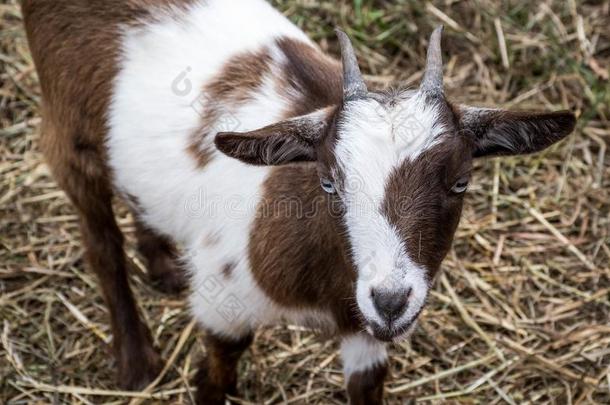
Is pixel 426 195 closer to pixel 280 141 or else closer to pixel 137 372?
pixel 280 141

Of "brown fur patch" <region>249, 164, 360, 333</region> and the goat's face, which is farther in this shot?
"brown fur patch" <region>249, 164, 360, 333</region>

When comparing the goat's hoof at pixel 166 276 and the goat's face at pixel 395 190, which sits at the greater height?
the goat's face at pixel 395 190

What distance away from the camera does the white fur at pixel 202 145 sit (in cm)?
410

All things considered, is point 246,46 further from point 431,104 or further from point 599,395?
point 599,395

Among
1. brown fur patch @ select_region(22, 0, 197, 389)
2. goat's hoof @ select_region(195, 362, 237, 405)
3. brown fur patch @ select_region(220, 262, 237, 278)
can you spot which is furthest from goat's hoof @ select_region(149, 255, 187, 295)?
brown fur patch @ select_region(220, 262, 237, 278)

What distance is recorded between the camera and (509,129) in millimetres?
3477

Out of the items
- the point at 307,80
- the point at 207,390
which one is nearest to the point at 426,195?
the point at 307,80

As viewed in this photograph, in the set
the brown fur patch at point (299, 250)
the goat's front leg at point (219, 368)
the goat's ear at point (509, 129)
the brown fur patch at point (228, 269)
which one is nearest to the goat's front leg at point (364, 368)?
the brown fur patch at point (299, 250)

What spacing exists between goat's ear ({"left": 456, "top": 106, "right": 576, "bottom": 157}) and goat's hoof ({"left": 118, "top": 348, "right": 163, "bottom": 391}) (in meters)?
2.28

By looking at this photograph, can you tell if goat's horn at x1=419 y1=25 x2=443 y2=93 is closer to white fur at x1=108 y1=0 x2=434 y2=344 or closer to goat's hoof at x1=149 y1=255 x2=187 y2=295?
white fur at x1=108 y1=0 x2=434 y2=344

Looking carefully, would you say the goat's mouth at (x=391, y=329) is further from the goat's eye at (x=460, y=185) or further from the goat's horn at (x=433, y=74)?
the goat's horn at (x=433, y=74)

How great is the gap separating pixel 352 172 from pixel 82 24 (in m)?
1.74

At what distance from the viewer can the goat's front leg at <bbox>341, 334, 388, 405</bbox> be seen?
4.24 meters

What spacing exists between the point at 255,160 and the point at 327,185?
0.94 ft
